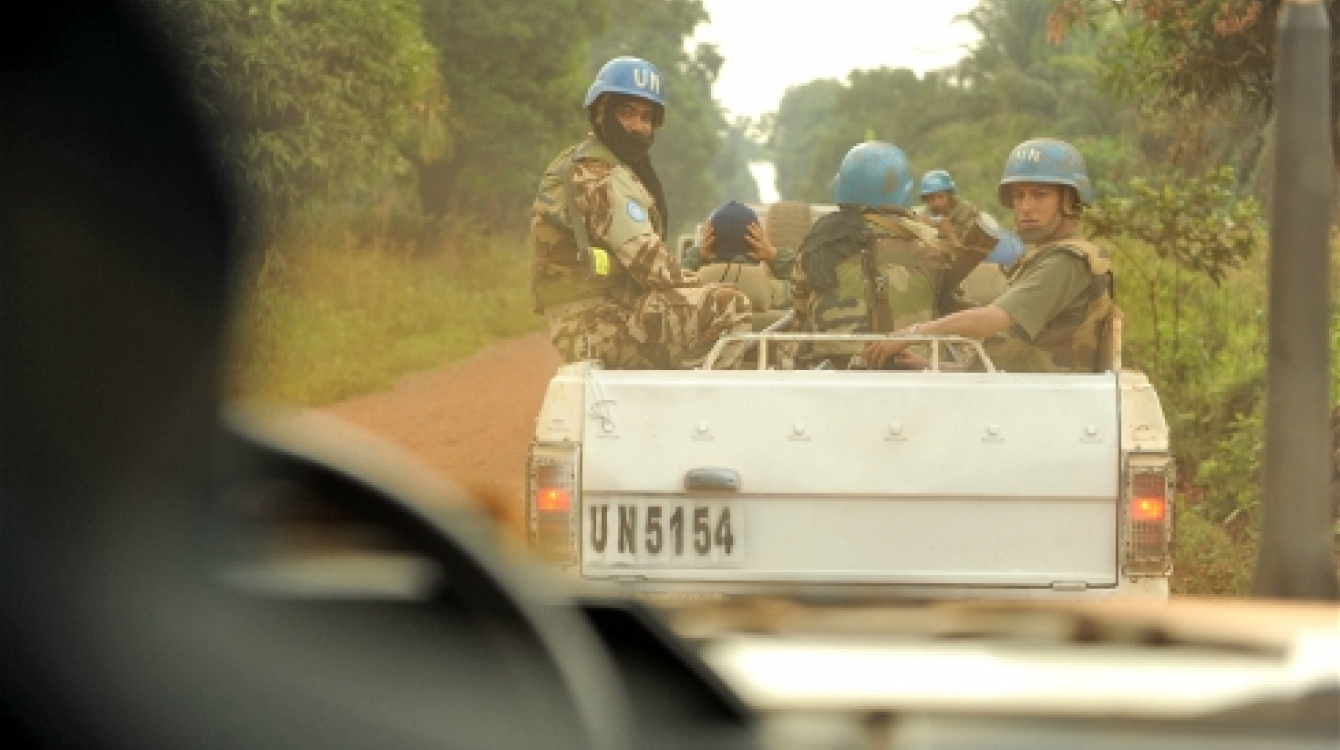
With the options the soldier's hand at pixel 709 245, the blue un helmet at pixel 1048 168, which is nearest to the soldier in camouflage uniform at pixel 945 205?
the soldier's hand at pixel 709 245

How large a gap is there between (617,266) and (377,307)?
61.3 ft

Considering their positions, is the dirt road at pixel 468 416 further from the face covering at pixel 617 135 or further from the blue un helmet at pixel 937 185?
the face covering at pixel 617 135

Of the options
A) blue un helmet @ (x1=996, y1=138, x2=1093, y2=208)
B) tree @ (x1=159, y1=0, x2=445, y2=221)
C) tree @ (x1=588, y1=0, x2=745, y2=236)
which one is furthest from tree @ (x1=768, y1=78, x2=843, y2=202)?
blue un helmet @ (x1=996, y1=138, x2=1093, y2=208)

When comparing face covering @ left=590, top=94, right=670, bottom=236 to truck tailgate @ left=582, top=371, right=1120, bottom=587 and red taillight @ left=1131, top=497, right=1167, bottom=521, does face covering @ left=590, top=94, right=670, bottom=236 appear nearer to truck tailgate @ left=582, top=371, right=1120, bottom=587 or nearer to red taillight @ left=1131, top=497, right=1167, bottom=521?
truck tailgate @ left=582, top=371, right=1120, bottom=587

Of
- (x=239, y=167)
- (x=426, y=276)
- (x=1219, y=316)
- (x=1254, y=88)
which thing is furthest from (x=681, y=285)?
(x=426, y=276)

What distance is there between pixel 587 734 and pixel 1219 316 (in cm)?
1455

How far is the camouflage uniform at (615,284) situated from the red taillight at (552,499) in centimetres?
138

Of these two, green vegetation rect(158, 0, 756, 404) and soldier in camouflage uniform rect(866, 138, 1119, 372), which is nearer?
soldier in camouflage uniform rect(866, 138, 1119, 372)

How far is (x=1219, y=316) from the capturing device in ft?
48.9

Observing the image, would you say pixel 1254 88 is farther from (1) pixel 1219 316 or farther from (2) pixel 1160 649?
(2) pixel 1160 649

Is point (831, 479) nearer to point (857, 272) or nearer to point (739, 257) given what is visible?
point (857, 272)

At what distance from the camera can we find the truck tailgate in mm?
5543

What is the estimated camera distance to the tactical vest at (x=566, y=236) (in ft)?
23.0

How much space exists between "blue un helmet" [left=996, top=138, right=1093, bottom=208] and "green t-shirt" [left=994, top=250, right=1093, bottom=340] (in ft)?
1.59
